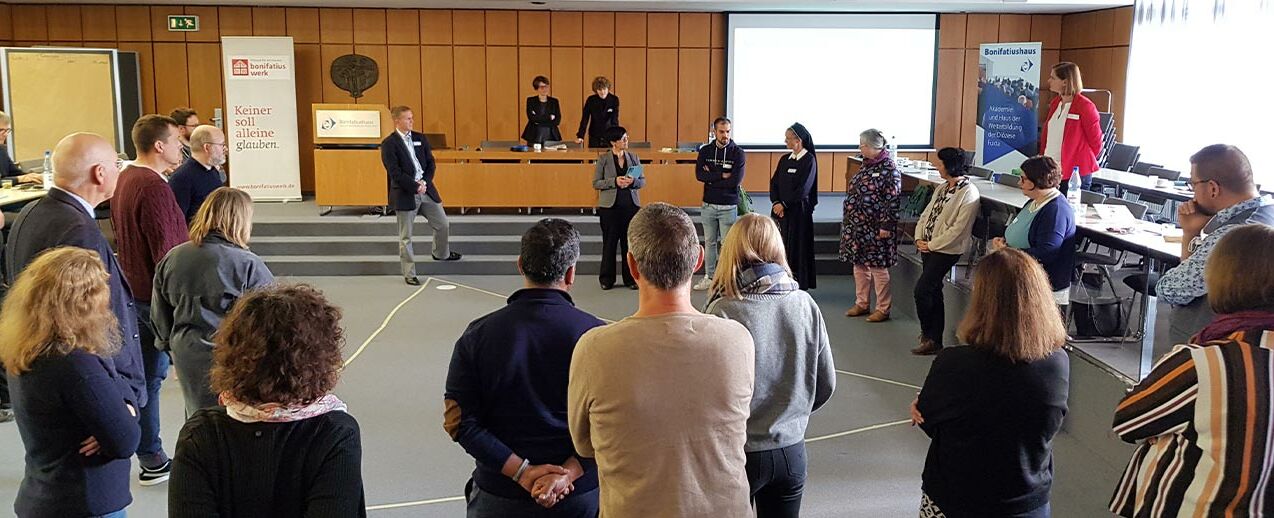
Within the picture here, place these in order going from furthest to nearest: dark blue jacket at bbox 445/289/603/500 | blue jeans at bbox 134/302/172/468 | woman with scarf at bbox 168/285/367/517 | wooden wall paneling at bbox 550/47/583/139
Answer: wooden wall paneling at bbox 550/47/583/139
blue jeans at bbox 134/302/172/468
dark blue jacket at bbox 445/289/603/500
woman with scarf at bbox 168/285/367/517

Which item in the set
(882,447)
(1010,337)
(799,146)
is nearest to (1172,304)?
(882,447)

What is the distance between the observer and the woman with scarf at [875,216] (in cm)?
742

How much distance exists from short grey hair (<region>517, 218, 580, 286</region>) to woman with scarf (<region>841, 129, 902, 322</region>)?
17.1ft

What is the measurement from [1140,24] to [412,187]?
8.75 m

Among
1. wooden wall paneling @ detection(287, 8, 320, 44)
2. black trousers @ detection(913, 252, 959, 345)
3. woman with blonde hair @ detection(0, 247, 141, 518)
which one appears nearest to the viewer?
woman with blonde hair @ detection(0, 247, 141, 518)

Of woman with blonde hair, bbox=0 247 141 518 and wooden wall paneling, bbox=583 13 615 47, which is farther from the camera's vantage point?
wooden wall paneling, bbox=583 13 615 47

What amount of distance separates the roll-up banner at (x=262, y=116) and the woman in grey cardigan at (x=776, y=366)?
1023 centimetres

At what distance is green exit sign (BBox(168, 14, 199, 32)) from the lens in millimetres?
12367

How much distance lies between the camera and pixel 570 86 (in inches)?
511

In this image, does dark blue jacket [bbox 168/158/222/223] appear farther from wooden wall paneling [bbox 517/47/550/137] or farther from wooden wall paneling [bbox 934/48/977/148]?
wooden wall paneling [bbox 934/48/977/148]

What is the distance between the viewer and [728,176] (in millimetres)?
8602

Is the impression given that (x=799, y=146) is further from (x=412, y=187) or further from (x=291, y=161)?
(x=291, y=161)

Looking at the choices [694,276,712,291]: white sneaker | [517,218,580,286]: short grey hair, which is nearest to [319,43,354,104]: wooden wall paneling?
[694,276,712,291]: white sneaker

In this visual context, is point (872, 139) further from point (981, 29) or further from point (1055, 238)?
point (981, 29)
